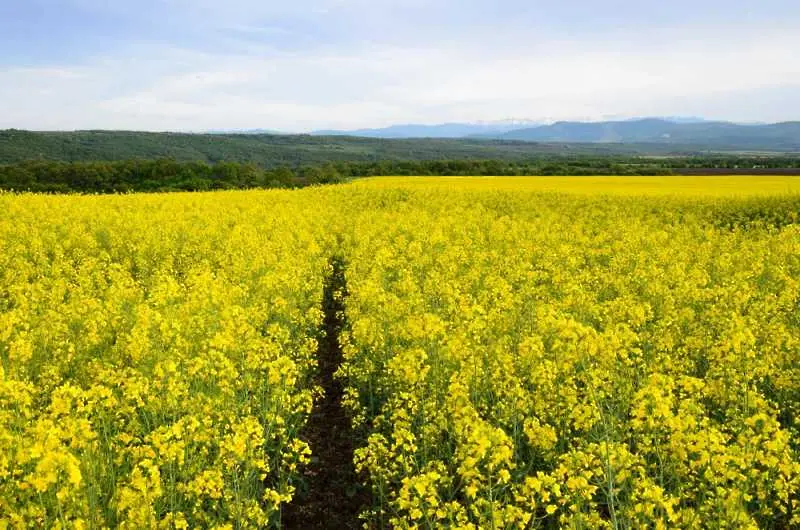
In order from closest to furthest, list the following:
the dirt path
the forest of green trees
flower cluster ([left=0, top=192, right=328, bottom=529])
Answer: flower cluster ([left=0, top=192, right=328, bottom=529])
the dirt path
the forest of green trees

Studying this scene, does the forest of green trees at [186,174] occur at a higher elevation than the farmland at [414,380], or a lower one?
higher

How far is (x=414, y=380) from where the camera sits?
21.6 feet

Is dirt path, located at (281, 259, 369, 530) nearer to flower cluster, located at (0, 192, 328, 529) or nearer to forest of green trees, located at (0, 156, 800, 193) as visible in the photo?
flower cluster, located at (0, 192, 328, 529)

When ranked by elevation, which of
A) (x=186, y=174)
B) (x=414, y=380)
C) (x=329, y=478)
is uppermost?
(x=186, y=174)

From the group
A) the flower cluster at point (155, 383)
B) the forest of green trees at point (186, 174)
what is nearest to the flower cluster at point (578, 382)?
the flower cluster at point (155, 383)

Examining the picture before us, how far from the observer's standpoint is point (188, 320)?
948cm

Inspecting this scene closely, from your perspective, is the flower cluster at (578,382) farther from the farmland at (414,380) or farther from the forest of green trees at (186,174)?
the forest of green trees at (186,174)

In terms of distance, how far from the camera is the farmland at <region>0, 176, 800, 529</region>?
4.91 meters

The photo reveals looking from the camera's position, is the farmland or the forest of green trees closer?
the farmland

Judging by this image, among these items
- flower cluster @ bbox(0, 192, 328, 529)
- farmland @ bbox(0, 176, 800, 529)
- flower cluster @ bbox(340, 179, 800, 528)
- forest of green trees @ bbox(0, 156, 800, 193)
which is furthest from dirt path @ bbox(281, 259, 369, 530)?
forest of green trees @ bbox(0, 156, 800, 193)

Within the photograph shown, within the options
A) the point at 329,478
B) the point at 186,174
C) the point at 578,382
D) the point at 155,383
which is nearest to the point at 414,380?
the point at 329,478

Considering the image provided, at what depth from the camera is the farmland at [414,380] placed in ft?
16.1

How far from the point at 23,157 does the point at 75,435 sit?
4625 inches

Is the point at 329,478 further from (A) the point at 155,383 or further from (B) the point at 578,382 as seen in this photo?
(B) the point at 578,382
